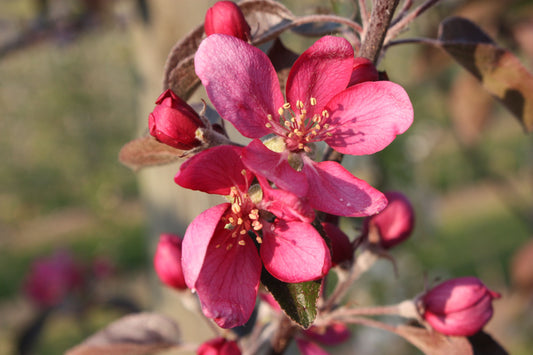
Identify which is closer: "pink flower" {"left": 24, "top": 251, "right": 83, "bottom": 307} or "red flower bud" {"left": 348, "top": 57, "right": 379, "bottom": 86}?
"red flower bud" {"left": 348, "top": 57, "right": 379, "bottom": 86}

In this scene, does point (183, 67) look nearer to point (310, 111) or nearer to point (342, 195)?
point (310, 111)

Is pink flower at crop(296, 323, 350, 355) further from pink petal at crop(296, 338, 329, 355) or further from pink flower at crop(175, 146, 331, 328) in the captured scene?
pink flower at crop(175, 146, 331, 328)

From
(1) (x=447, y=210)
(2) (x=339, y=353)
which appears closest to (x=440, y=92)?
(2) (x=339, y=353)

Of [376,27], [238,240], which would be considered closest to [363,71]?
[376,27]

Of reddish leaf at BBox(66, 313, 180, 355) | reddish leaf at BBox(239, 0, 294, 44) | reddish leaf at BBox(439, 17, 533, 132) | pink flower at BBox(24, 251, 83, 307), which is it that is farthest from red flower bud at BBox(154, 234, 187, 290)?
pink flower at BBox(24, 251, 83, 307)

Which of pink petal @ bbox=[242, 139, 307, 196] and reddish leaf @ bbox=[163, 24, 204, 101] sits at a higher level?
reddish leaf @ bbox=[163, 24, 204, 101]

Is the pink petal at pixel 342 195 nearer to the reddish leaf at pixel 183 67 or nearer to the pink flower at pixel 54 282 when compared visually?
the reddish leaf at pixel 183 67

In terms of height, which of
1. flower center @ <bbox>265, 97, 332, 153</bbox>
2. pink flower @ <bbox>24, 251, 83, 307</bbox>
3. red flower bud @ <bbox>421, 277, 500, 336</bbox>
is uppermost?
flower center @ <bbox>265, 97, 332, 153</bbox>
